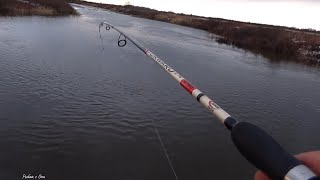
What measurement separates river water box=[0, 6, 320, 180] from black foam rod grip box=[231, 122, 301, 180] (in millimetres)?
6517

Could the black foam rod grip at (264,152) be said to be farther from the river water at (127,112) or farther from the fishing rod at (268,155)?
the river water at (127,112)

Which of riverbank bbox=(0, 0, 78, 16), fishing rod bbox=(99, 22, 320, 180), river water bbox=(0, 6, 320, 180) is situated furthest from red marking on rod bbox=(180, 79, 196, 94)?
riverbank bbox=(0, 0, 78, 16)

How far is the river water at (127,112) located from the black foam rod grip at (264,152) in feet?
21.4

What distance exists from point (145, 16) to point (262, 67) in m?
47.5

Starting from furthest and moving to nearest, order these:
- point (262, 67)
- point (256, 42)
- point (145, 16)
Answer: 1. point (145, 16)
2. point (256, 42)
3. point (262, 67)

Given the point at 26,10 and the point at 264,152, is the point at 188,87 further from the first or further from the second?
the point at 26,10

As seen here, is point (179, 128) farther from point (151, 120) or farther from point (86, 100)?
point (86, 100)

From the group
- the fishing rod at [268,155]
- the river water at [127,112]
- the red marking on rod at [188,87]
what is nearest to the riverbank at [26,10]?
the river water at [127,112]

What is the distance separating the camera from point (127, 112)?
12.7 meters

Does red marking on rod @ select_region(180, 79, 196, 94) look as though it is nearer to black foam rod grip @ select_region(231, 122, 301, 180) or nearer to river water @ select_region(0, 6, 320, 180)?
black foam rod grip @ select_region(231, 122, 301, 180)

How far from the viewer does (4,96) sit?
13.2 metres

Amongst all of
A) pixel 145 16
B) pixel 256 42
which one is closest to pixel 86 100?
pixel 256 42

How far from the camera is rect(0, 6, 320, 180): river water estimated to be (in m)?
9.23

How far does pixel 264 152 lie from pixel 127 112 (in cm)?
1071
